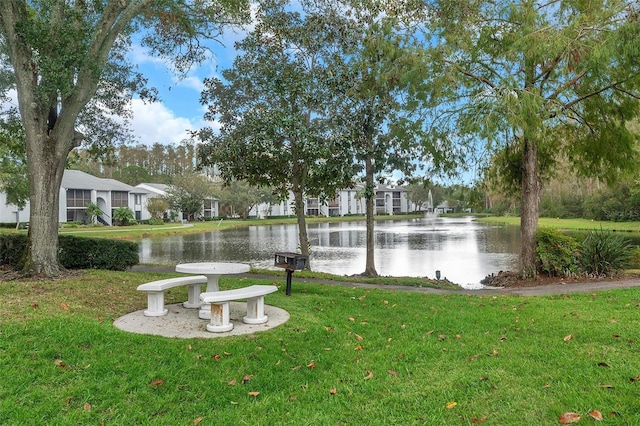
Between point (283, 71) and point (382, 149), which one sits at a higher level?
point (283, 71)

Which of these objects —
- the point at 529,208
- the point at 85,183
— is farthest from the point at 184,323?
the point at 85,183

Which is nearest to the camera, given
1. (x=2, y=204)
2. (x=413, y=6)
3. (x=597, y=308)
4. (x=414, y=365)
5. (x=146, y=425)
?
(x=146, y=425)

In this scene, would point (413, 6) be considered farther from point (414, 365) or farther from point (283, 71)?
point (414, 365)

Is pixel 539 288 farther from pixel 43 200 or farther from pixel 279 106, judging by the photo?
pixel 43 200

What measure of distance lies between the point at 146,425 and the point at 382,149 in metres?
9.39

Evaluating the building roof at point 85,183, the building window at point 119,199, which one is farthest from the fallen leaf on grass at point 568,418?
the building window at point 119,199

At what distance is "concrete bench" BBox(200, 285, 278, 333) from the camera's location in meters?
4.82

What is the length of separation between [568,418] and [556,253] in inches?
333

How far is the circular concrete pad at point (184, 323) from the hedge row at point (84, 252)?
191 inches

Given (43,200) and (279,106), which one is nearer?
(43,200)

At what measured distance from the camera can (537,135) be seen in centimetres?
877

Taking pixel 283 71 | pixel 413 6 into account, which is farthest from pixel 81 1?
pixel 413 6

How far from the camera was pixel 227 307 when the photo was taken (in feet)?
16.2

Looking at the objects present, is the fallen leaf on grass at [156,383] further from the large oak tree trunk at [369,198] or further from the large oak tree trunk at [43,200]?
the large oak tree trunk at [369,198]
